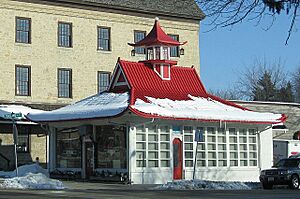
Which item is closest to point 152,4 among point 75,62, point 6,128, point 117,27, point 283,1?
point 117,27

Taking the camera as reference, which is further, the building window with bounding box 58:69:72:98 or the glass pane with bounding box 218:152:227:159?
the building window with bounding box 58:69:72:98

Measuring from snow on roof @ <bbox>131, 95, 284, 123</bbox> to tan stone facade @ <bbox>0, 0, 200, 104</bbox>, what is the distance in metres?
14.9

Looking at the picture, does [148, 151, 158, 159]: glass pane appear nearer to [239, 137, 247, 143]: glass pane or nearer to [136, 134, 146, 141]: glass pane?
[136, 134, 146, 141]: glass pane

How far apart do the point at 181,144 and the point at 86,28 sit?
18.2 meters

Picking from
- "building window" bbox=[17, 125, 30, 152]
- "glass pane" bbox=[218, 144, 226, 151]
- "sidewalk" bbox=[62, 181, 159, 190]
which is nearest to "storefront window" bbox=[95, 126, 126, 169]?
"sidewalk" bbox=[62, 181, 159, 190]

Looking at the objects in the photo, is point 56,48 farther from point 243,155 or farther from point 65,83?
point 243,155

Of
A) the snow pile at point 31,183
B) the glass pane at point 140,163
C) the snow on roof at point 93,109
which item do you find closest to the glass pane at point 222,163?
the glass pane at point 140,163

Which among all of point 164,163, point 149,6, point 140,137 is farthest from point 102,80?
point 140,137

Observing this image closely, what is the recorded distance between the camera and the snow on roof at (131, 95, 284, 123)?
34.6m

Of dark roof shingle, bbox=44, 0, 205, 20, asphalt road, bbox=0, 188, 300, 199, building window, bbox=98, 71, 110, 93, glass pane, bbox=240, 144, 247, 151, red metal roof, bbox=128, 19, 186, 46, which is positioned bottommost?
asphalt road, bbox=0, 188, 300, 199

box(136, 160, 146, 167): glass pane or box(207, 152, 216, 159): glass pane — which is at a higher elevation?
box(207, 152, 216, 159): glass pane

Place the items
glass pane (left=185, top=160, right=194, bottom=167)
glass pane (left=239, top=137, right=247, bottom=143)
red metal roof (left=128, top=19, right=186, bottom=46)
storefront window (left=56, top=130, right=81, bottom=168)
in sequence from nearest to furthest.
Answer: glass pane (left=185, top=160, right=194, bottom=167), storefront window (left=56, top=130, right=81, bottom=168), red metal roof (left=128, top=19, right=186, bottom=46), glass pane (left=239, top=137, right=247, bottom=143)

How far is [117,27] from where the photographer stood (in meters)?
53.8

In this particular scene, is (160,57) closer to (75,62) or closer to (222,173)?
(222,173)
